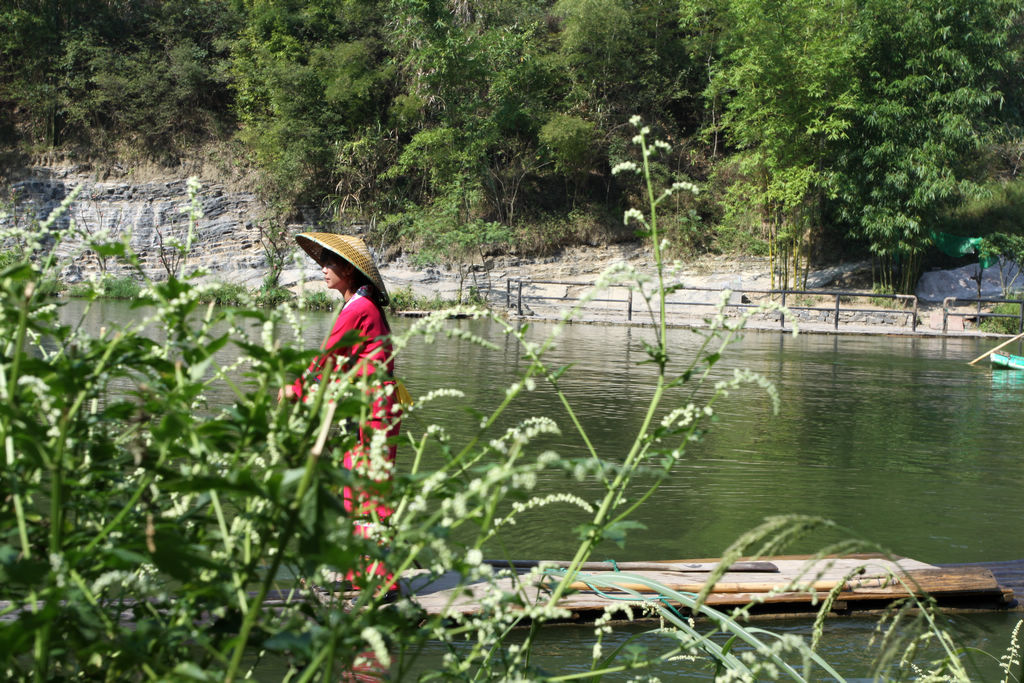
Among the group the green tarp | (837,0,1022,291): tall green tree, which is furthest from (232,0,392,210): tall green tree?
the green tarp

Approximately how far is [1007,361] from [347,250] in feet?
46.6

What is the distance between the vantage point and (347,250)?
3.96 meters

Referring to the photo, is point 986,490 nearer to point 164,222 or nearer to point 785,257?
point 785,257

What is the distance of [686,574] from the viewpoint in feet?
13.3

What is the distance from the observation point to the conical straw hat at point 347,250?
391 centimetres

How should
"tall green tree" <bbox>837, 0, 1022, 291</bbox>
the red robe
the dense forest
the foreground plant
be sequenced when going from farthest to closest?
the dense forest → "tall green tree" <bbox>837, 0, 1022, 291</bbox> → the red robe → the foreground plant

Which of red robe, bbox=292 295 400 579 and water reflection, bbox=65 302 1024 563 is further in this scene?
water reflection, bbox=65 302 1024 563

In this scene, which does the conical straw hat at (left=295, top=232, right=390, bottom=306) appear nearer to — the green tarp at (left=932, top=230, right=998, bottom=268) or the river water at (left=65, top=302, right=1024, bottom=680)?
the river water at (left=65, top=302, right=1024, bottom=680)

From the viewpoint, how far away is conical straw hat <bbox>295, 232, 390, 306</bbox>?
391cm

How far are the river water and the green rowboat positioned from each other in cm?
44

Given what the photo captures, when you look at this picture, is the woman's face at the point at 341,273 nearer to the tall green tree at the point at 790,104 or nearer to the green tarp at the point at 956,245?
the tall green tree at the point at 790,104

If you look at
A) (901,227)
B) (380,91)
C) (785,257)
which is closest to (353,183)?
(380,91)

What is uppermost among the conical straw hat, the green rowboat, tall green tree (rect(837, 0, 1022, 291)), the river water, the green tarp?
tall green tree (rect(837, 0, 1022, 291))

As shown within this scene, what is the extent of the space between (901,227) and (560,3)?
506 inches
